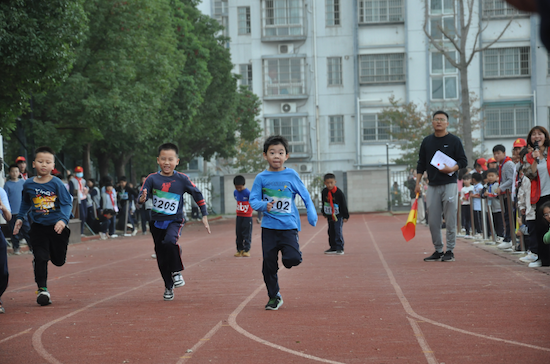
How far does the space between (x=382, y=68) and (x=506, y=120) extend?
28.4ft

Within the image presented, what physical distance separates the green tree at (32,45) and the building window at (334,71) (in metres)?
34.2

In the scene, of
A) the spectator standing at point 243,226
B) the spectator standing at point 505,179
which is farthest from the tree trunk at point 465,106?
the spectator standing at point 243,226

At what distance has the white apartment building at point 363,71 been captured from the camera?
47.8 metres

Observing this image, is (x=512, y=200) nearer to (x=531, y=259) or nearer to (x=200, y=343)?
(x=531, y=259)

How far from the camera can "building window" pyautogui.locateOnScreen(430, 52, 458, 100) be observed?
159 ft

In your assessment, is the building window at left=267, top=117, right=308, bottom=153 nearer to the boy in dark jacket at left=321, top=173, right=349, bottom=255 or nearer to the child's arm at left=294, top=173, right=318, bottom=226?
the boy in dark jacket at left=321, top=173, right=349, bottom=255

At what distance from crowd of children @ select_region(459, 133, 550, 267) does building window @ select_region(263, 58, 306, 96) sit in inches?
1203

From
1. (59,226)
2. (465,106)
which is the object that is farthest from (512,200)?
(465,106)

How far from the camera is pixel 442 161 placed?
11.3 m

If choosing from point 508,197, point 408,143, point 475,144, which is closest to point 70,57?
point 508,197

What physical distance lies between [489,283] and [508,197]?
4558 mm

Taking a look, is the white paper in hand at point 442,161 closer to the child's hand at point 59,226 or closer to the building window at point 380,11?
the child's hand at point 59,226

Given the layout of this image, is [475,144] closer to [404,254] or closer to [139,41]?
[139,41]

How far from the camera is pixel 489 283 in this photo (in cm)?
891
